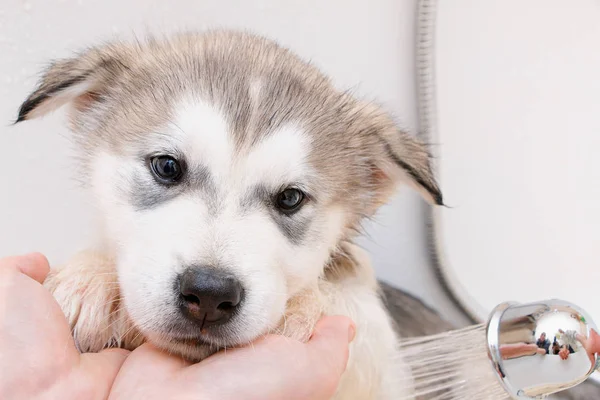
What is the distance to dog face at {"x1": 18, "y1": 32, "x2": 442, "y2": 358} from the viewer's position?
3.17 ft

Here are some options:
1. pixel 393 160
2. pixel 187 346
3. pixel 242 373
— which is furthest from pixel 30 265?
pixel 393 160

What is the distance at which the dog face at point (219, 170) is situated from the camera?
967 mm

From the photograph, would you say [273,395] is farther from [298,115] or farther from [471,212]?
[471,212]

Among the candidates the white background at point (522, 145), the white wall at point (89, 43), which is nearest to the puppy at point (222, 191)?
the white wall at point (89, 43)

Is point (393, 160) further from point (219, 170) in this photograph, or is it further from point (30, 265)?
point (30, 265)

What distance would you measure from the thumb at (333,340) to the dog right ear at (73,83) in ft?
2.39

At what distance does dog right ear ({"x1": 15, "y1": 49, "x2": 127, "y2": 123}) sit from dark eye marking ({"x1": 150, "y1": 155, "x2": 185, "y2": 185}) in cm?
29

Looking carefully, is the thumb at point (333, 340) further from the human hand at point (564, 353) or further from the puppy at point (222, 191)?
the human hand at point (564, 353)

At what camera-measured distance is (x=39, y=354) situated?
93 cm

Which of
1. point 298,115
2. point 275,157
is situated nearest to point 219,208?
point 275,157

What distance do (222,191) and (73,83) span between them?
451 millimetres

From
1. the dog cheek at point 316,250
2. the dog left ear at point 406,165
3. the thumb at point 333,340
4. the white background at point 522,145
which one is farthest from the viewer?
the white background at point 522,145

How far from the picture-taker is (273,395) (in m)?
0.93

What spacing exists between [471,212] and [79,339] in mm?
1522
